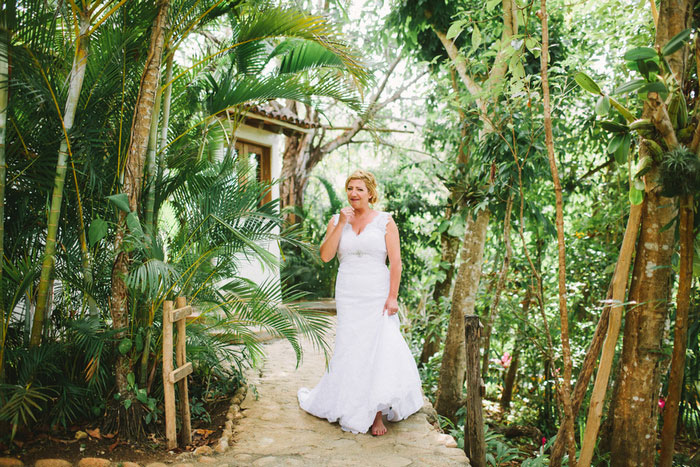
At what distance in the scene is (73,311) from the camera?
341 centimetres

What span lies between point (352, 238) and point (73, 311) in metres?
2.09

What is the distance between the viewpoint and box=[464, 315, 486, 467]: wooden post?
3.09 meters

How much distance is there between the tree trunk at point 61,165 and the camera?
2.80 m

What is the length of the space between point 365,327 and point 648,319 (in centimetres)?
182

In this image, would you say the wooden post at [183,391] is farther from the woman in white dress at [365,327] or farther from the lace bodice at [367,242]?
the lace bodice at [367,242]

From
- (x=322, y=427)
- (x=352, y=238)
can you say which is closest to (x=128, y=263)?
(x=352, y=238)

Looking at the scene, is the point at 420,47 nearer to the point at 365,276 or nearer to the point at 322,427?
the point at 365,276

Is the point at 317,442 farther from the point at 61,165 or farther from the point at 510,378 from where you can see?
the point at 510,378

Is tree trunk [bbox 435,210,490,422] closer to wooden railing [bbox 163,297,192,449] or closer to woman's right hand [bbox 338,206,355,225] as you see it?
woman's right hand [bbox 338,206,355,225]

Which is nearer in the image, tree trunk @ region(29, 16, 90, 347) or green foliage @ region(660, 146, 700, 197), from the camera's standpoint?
green foliage @ region(660, 146, 700, 197)

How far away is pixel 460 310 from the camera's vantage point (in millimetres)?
4746

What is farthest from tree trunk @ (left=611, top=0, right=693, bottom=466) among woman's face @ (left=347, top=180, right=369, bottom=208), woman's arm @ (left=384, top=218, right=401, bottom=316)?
woman's face @ (left=347, top=180, right=369, bottom=208)

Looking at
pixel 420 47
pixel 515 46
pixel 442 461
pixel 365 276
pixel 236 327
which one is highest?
pixel 420 47

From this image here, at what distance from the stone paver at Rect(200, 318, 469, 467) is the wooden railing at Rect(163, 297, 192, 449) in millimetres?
341
